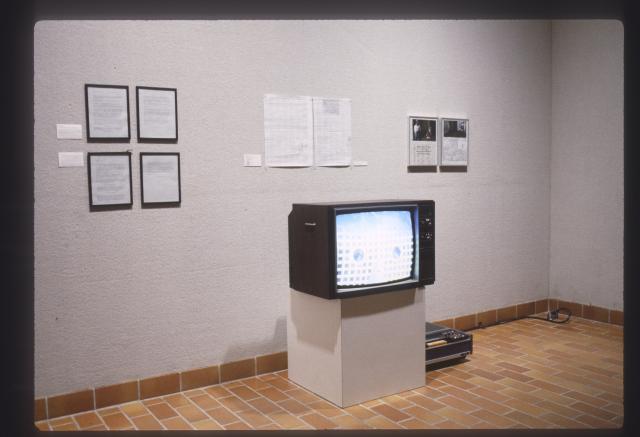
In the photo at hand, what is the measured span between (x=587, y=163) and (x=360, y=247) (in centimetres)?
253

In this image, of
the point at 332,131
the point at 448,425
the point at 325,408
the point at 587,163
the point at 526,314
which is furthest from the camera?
the point at 526,314

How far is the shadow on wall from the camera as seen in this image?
3.34m

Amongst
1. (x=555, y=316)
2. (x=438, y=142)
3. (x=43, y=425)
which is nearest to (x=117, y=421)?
(x=43, y=425)

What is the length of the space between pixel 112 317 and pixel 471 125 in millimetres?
2766

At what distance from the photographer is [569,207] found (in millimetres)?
4676

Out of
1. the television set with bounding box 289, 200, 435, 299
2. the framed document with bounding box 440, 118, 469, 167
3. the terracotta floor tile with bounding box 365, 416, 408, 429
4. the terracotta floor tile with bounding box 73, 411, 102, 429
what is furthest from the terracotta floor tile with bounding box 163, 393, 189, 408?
the framed document with bounding box 440, 118, 469, 167

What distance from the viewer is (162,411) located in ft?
9.45

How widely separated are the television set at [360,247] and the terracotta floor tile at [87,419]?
1.13 m

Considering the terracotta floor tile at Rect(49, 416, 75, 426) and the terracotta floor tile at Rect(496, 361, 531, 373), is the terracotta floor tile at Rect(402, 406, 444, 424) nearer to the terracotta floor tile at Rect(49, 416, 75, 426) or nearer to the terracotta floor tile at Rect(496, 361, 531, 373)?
the terracotta floor tile at Rect(496, 361, 531, 373)

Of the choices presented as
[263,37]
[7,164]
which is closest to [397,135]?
[263,37]

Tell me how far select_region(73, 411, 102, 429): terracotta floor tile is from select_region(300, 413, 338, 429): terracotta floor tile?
0.96 metres

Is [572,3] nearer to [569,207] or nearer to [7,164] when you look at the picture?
[7,164]

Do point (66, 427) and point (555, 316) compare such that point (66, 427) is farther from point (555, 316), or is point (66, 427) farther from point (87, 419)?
point (555, 316)

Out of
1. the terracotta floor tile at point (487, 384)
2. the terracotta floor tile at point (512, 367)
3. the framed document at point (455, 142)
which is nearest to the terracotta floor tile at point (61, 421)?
the terracotta floor tile at point (487, 384)
